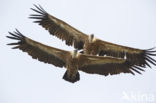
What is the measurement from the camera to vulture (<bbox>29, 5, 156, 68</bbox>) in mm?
21922

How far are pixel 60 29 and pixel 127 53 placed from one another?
8.75ft

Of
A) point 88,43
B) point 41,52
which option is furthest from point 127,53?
point 41,52

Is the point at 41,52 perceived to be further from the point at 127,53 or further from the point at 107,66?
the point at 127,53

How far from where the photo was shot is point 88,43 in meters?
22.1

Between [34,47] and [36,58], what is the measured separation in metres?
0.37

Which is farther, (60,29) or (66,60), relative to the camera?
(60,29)

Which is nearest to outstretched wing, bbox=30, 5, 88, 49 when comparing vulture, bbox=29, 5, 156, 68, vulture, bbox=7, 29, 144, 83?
vulture, bbox=29, 5, 156, 68

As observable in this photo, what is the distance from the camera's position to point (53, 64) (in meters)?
21.0

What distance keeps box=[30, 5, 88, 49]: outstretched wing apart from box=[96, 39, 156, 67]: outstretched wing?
0.77m

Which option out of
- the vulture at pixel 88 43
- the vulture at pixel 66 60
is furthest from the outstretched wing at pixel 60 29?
the vulture at pixel 66 60

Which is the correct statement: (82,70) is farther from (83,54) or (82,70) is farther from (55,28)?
(55,28)

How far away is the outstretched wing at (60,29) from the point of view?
74.9ft

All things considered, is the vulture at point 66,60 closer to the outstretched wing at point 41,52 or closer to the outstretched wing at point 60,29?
the outstretched wing at point 41,52

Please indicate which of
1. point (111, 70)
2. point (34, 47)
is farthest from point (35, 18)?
point (111, 70)
